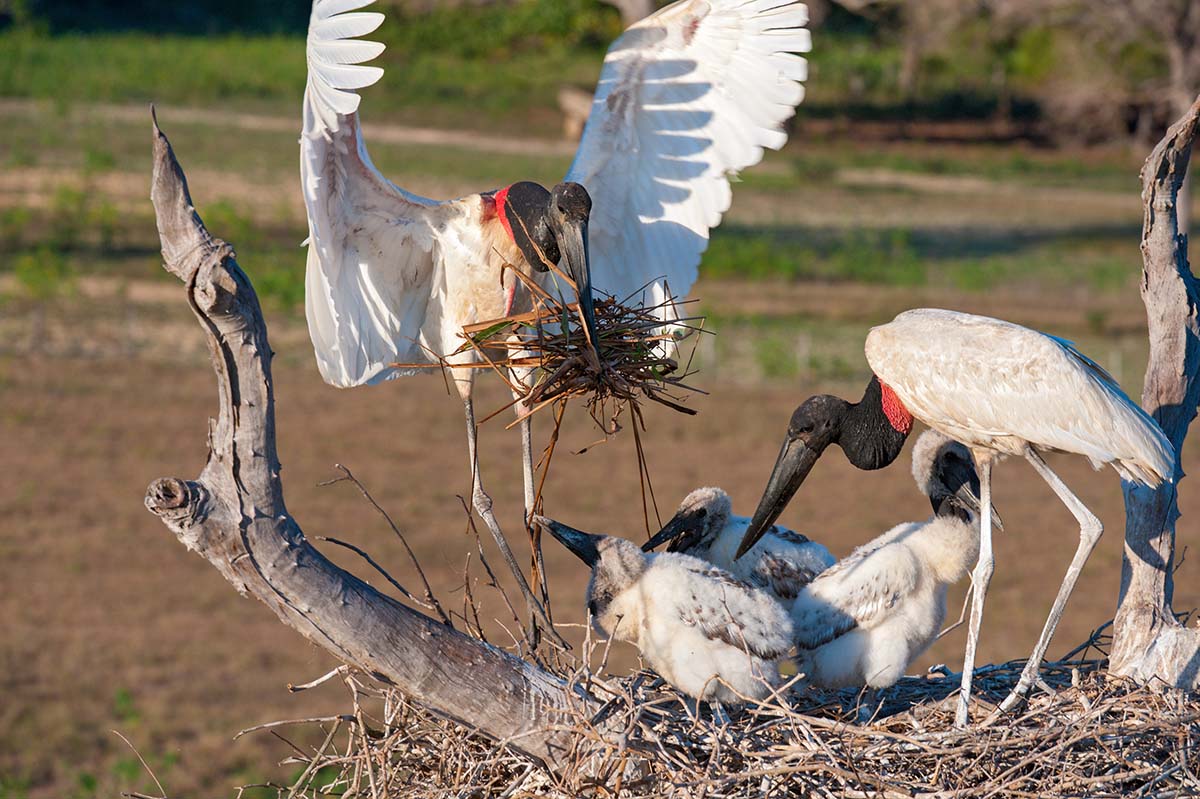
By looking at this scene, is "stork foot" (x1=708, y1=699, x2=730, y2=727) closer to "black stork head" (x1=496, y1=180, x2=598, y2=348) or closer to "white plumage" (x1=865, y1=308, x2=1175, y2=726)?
"white plumage" (x1=865, y1=308, x2=1175, y2=726)

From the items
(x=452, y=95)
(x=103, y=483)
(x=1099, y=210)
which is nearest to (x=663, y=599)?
(x=103, y=483)

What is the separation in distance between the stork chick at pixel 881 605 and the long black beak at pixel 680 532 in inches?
21.9

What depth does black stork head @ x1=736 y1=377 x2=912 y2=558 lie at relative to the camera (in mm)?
6242

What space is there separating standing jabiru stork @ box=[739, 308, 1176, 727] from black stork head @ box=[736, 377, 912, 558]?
12 centimetres

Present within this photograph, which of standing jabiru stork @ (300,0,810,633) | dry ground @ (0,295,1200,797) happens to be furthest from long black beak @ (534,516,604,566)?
dry ground @ (0,295,1200,797)

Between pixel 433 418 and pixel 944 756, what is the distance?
16.9 meters

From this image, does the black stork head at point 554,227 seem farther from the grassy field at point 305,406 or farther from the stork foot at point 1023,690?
the stork foot at point 1023,690

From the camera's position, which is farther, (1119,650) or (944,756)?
(1119,650)

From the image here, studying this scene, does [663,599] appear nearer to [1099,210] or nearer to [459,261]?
[459,261]

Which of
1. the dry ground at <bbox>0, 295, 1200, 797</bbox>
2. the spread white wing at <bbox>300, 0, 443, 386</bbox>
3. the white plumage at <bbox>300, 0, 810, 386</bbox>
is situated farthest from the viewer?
the dry ground at <bbox>0, 295, 1200, 797</bbox>

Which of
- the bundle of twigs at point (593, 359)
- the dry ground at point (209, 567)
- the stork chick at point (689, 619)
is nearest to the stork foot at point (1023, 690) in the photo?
the stork chick at point (689, 619)

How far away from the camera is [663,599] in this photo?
5621 millimetres

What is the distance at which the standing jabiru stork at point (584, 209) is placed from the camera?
6.29m

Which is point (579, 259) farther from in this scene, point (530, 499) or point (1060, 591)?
point (1060, 591)
